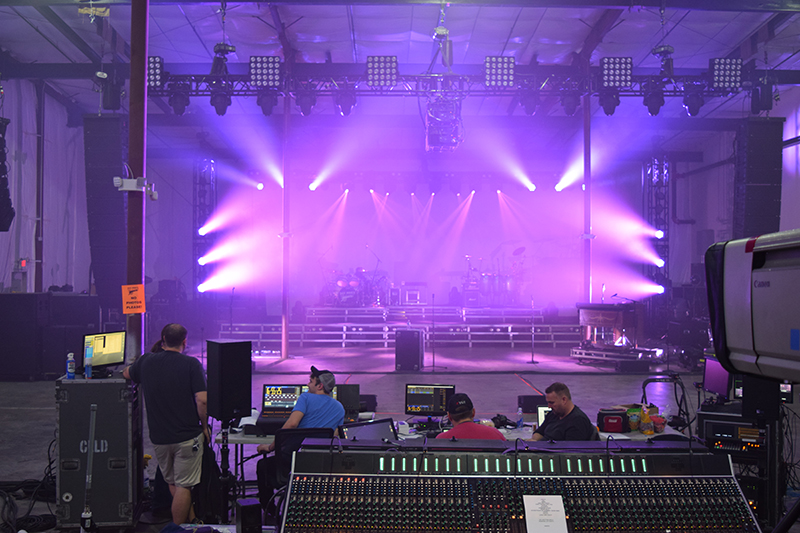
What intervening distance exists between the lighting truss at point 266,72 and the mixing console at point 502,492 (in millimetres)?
10567

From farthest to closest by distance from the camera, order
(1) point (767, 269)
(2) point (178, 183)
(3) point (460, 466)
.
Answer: (2) point (178, 183) < (3) point (460, 466) < (1) point (767, 269)

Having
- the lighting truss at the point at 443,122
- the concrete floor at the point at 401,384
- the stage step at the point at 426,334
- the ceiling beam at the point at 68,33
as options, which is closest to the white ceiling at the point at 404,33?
the ceiling beam at the point at 68,33

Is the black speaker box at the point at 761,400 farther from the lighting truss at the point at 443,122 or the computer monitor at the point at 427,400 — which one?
the lighting truss at the point at 443,122

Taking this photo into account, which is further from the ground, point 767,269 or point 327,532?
point 767,269

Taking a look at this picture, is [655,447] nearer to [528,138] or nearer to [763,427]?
[763,427]

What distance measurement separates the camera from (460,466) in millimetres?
2480

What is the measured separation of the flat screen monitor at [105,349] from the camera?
4.76 meters

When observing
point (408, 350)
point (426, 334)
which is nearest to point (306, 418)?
point (408, 350)

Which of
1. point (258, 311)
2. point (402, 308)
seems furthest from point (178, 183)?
point (402, 308)

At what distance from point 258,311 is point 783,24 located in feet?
52.4

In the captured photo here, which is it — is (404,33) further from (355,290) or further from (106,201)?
(355,290)

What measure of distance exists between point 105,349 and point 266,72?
27.4ft

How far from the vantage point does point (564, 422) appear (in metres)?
4.38

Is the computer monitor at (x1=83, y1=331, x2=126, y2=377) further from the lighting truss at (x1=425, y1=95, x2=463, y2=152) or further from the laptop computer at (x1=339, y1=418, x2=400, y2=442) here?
the lighting truss at (x1=425, y1=95, x2=463, y2=152)
